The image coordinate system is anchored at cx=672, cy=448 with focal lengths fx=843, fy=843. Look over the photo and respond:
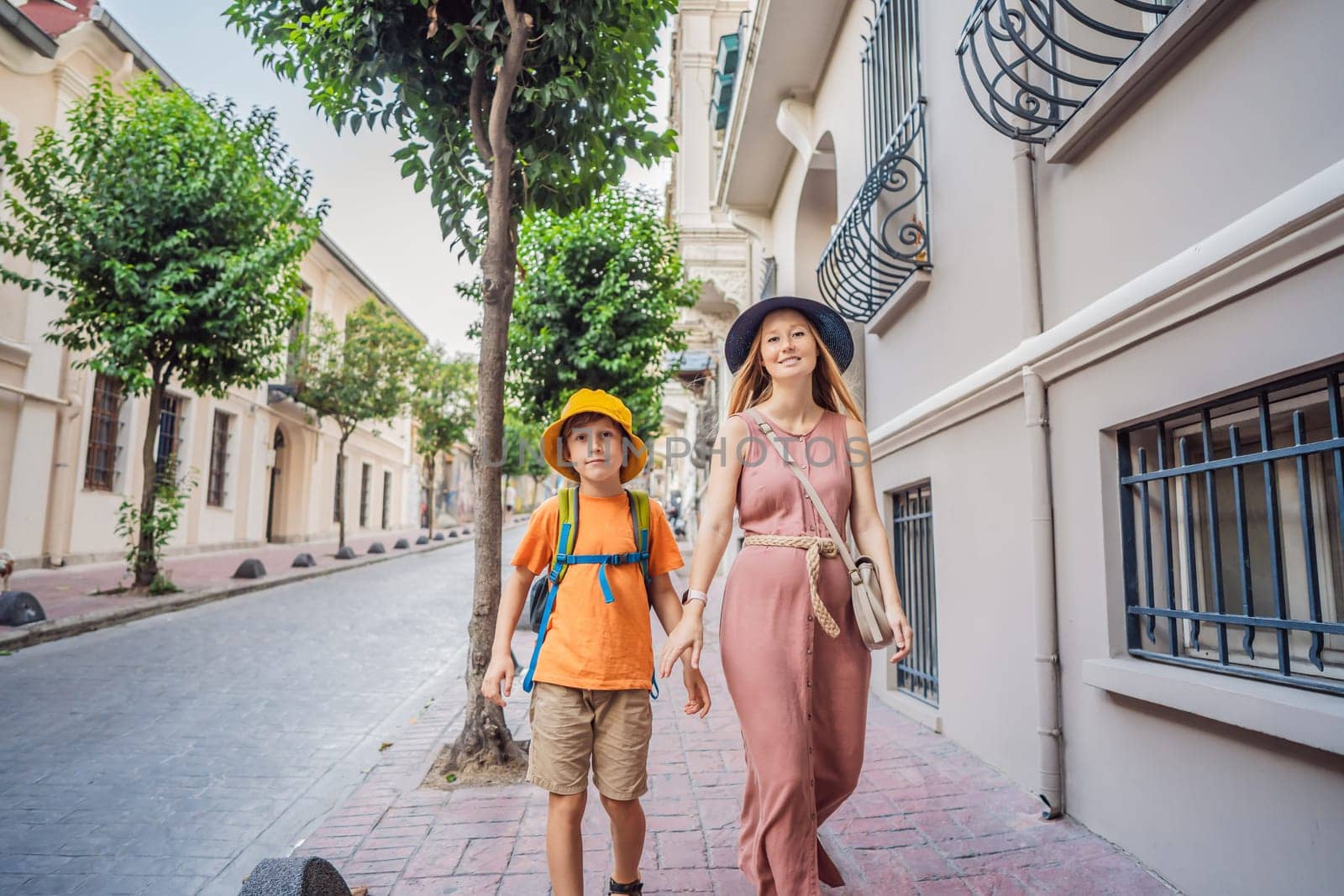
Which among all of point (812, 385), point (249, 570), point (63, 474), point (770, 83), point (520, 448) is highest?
point (770, 83)

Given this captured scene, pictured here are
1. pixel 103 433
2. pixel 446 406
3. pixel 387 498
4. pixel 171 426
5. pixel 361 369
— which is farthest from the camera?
pixel 387 498

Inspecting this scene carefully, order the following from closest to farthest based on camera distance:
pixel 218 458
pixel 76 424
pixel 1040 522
A: pixel 1040 522
pixel 76 424
pixel 218 458

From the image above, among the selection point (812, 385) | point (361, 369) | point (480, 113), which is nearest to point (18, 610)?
point (480, 113)

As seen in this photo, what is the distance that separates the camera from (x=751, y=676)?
257cm

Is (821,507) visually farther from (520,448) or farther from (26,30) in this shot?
(520,448)

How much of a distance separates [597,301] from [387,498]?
1106 inches

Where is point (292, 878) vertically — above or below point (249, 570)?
below

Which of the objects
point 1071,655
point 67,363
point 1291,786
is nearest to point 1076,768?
point 1071,655

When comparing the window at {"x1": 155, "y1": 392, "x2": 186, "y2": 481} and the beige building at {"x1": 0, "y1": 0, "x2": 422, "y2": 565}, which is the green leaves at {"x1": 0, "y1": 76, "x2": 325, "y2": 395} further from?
the window at {"x1": 155, "y1": 392, "x2": 186, "y2": 481}

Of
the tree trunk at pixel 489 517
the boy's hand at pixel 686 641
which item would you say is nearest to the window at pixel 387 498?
the tree trunk at pixel 489 517

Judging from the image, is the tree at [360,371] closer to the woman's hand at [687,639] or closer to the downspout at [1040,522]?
the downspout at [1040,522]

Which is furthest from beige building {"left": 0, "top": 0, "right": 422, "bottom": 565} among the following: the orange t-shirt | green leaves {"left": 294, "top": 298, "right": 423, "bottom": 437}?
the orange t-shirt

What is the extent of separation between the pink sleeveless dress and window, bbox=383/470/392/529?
38287 mm

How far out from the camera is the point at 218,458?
850 inches
